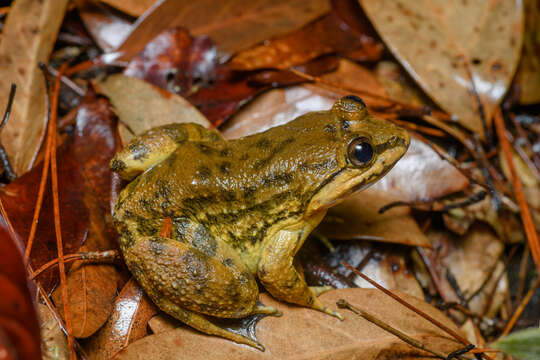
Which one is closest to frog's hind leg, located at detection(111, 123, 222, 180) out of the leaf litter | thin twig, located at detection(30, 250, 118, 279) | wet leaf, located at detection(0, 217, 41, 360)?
the leaf litter

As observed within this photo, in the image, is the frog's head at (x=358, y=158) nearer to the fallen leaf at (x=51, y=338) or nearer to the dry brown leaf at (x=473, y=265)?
the dry brown leaf at (x=473, y=265)

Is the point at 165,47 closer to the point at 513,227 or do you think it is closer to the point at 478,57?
the point at 478,57

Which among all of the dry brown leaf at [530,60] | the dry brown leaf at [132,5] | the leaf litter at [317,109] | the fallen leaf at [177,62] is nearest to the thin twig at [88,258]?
the leaf litter at [317,109]

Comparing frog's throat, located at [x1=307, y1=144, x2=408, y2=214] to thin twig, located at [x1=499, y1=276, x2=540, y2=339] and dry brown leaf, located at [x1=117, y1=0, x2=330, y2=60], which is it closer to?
thin twig, located at [x1=499, y1=276, x2=540, y2=339]

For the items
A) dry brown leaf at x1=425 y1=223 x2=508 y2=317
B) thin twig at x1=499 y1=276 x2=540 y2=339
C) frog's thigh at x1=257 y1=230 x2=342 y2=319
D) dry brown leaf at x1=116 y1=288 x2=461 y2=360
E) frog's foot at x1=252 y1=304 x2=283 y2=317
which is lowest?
thin twig at x1=499 y1=276 x2=540 y2=339

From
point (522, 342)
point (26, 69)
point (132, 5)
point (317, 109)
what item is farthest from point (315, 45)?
point (522, 342)

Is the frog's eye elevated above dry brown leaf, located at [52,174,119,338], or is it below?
above

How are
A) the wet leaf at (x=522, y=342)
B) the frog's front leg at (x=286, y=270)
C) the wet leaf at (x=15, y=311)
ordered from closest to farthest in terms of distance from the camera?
the wet leaf at (x=15, y=311), the wet leaf at (x=522, y=342), the frog's front leg at (x=286, y=270)
